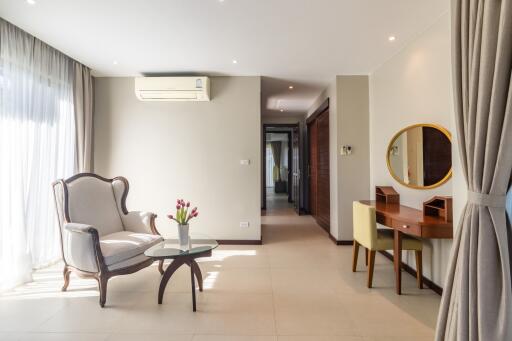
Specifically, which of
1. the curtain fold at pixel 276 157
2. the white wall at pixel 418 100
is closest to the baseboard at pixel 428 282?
the white wall at pixel 418 100

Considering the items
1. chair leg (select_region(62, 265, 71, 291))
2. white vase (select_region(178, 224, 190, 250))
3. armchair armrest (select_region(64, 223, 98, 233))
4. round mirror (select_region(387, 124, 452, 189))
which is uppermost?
round mirror (select_region(387, 124, 452, 189))

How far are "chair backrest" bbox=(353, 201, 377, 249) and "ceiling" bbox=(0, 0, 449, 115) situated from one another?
1.97 meters

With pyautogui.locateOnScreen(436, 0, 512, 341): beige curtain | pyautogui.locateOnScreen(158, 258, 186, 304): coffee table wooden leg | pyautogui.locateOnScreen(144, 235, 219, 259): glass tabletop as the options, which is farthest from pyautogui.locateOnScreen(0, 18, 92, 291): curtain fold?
pyautogui.locateOnScreen(436, 0, 512, 341): beige curtain

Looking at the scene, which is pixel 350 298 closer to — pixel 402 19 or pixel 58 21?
pixel 402 19

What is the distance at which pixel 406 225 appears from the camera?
96.0 inches

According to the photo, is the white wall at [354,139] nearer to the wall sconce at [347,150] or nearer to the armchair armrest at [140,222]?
the wall sconce at [347,150]

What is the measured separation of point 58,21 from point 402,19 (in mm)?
3564

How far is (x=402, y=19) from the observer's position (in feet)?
8.73

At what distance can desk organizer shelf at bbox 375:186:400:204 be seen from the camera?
3340 mm

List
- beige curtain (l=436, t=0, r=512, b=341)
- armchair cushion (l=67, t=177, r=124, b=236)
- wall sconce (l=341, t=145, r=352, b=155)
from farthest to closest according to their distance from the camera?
1. wall sconce (l=341, t=145, r=352, b=155)
2. armchair cushion (l=67, t=177, r=124, b=236)
3. beige curtain (l=436, t=0, r=512, b=341)

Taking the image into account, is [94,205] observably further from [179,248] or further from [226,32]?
[226,32]

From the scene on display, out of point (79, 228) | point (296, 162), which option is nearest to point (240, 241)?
point (79, 228)

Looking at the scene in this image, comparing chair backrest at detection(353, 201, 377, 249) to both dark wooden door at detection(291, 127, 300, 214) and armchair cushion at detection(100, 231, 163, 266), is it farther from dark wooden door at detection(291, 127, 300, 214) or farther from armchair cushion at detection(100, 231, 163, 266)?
dark wooden door at detection(291, 127, 300, 214)

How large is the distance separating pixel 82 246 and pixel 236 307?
157 centimetres
